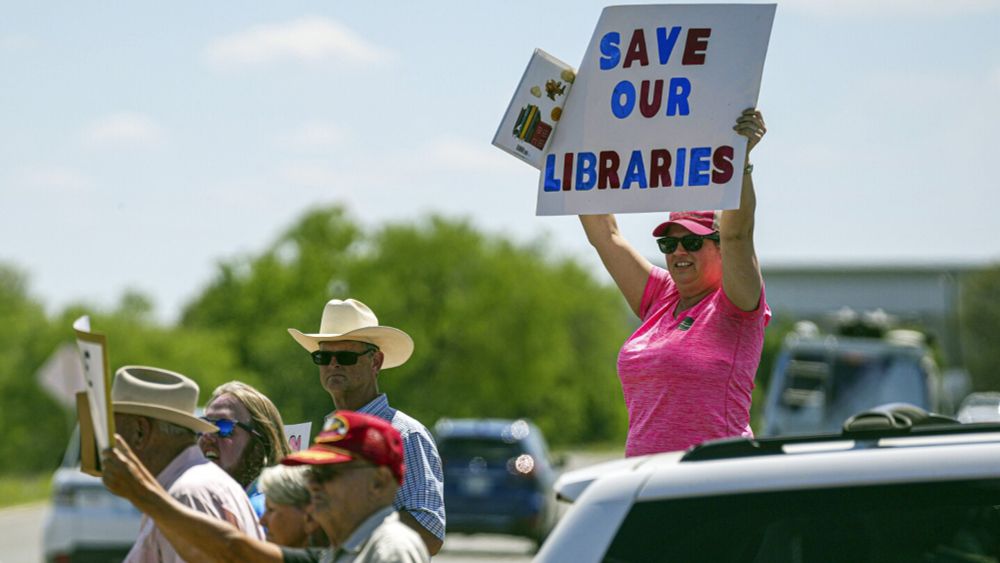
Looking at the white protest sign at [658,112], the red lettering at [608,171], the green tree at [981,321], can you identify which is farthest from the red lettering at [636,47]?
the green tree at [981,321]

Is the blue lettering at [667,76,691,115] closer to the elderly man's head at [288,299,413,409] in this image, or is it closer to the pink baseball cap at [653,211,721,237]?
the pink baseball cap at [653,211,721,237]

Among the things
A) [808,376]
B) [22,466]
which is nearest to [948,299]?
[22,466]

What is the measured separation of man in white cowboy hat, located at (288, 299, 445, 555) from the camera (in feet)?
18.3

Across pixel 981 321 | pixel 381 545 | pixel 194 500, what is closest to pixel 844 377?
pixel 194 500

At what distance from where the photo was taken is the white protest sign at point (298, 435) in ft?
21.1

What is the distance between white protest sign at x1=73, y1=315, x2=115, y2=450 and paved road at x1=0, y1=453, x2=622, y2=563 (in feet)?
54.2

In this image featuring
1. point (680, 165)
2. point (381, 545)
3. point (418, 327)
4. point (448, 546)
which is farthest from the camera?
point (418, 327)

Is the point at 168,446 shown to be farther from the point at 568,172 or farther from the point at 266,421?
the point at 568,172

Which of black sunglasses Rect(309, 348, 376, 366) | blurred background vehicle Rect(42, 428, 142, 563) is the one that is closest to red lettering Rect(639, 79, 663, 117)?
black sunglasses Rect(309, 348, 376, 366)

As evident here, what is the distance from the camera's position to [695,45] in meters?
5.48

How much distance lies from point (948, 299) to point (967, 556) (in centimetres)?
12356

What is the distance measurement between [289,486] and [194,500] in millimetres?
756

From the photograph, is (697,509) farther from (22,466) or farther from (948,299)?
(948,299)

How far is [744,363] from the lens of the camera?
5.27 metres
